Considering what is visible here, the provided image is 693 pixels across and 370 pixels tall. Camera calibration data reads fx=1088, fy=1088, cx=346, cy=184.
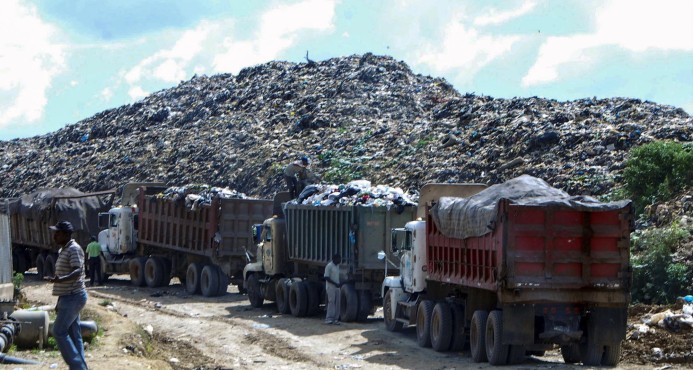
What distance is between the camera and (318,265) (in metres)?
21.9

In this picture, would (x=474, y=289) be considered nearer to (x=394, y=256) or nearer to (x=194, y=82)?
(x=394, y=256)

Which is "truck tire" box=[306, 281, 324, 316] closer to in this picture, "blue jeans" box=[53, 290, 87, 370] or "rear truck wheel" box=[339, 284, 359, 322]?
"rear truck wheel" box=[339, 284, 359, 322]

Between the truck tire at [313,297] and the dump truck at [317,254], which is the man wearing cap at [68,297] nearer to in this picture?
the dump truck at [317,254]

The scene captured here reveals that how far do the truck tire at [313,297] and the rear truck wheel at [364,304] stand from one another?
171cm

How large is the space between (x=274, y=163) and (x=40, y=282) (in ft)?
32.3

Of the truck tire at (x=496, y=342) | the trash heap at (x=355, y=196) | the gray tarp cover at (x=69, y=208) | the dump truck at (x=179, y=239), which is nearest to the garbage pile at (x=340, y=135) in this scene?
the gray tarp cover at (x=69, y=208)

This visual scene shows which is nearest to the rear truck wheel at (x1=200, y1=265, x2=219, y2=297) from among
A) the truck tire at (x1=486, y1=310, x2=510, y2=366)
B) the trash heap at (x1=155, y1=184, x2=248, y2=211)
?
the trash heap at (x1=155, y1=184, x2=248, y2=211)

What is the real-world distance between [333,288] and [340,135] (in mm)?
19446

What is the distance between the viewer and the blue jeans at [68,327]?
35.2 ft

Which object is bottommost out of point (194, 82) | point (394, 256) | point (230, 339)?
point (230, 339)

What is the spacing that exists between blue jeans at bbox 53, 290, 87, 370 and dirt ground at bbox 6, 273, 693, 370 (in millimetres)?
1435

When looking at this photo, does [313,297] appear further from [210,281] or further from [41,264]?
[41,264]

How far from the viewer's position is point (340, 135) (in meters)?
39.7

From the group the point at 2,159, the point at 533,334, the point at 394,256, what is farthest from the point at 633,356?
the point at 2,159
